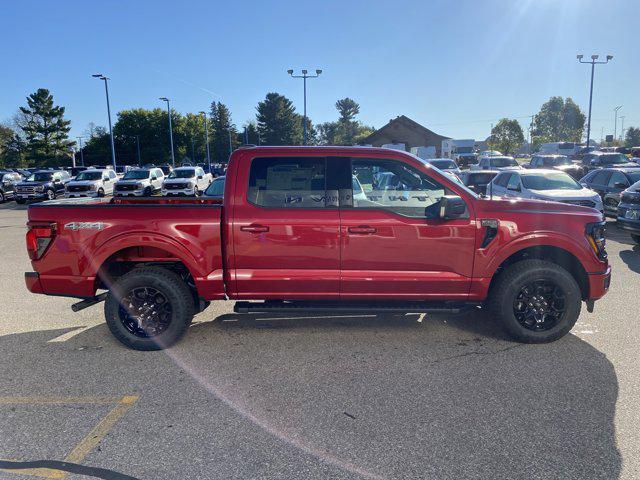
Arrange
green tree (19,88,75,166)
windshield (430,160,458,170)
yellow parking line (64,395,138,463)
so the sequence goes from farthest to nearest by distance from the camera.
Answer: green tree (19,88,75,166) < windshield (430,160,458,170) < yellow parking line (64,395,138,463)

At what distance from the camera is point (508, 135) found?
304ft

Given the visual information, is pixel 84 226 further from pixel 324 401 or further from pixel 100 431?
pixel 324 401

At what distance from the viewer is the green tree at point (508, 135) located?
91.9 m

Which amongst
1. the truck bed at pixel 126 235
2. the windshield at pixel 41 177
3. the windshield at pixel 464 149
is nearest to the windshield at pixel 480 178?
the truck bed at pixel 126 235

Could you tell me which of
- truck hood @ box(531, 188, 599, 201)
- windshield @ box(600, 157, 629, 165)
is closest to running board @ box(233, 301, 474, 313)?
truck hood @ box(531, 188, 599, 201)

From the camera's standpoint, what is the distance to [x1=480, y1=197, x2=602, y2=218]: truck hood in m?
4.52

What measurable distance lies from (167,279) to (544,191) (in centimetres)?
994

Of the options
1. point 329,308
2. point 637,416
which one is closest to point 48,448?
point 329,308

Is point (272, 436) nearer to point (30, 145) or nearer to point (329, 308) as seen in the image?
point (329, 308)

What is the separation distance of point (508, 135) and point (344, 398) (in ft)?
325

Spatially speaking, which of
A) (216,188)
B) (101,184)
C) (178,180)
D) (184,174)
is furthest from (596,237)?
(101,184)

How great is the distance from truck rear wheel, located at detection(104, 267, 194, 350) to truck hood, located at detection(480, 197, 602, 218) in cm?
308

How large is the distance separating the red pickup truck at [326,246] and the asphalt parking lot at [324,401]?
0.45 m

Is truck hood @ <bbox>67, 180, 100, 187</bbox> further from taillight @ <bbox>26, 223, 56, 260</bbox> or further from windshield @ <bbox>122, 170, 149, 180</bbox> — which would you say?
taillight @ <bbox>26, 223, 56, 260</bbox>
